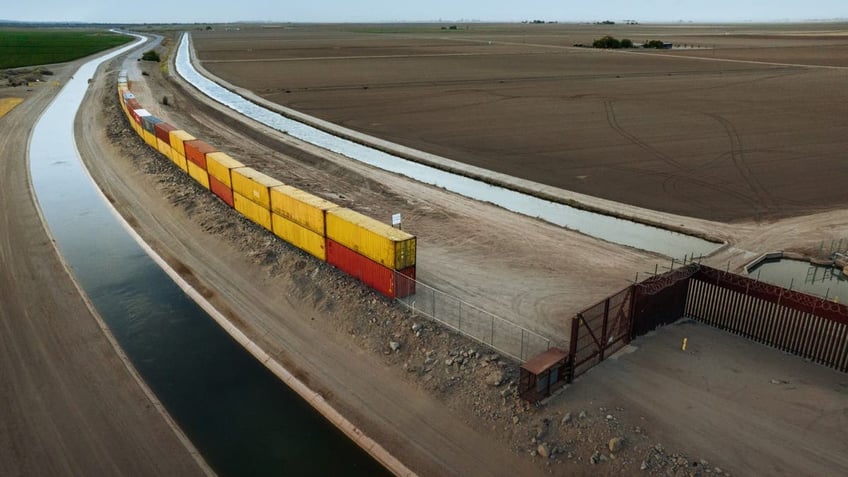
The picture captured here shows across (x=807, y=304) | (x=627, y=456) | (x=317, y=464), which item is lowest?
(x=317, y=464)

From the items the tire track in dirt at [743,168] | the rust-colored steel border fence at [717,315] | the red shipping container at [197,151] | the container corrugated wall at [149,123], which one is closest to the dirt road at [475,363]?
the rust-colored steel border fence at [717,315]

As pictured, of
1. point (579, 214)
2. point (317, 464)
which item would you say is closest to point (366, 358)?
point (317, 464)

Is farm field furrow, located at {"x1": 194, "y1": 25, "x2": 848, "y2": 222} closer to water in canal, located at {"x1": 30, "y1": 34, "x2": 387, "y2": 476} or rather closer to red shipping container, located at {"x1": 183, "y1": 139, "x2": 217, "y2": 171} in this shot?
red shipping container, located at {"x1": 183, "y1": 139, "x2": 217, "y2": 171}

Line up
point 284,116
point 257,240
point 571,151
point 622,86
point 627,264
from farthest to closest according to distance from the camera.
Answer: point 622,86
point 284,116
point 571,151
point 257,240
point 627,264

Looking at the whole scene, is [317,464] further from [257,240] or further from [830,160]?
[830,160]

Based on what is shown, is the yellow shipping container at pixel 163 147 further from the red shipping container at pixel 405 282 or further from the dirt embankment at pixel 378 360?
the red shipping container at pixel 405 282

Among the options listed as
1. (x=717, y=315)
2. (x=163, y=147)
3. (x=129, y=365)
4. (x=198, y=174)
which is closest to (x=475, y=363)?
(x=717, y=315)
